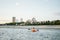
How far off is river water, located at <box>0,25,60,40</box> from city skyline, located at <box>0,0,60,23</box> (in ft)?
0.57

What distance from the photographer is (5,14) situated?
1790 millimetres

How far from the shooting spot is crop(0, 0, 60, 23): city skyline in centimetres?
179

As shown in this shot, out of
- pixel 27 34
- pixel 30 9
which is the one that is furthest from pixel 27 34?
pixel 30 9

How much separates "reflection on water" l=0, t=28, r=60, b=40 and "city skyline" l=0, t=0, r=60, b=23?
175 millimetres

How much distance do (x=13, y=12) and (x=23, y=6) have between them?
19cm

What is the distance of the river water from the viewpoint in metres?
1.74

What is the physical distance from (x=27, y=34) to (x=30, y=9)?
1.31 feet

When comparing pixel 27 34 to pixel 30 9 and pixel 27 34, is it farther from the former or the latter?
pixel 30 9

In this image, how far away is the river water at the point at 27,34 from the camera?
68.6 inches

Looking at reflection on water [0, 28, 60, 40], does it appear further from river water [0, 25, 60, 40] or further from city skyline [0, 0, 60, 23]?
city skyline [0, 0, 60, 23]

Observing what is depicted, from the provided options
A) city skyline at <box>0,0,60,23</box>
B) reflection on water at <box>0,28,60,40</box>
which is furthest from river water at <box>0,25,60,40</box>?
city skyline at <box>0,0,60,23</box>

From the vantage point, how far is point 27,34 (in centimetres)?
178

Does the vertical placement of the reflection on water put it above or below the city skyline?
below

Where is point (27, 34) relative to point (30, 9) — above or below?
below
